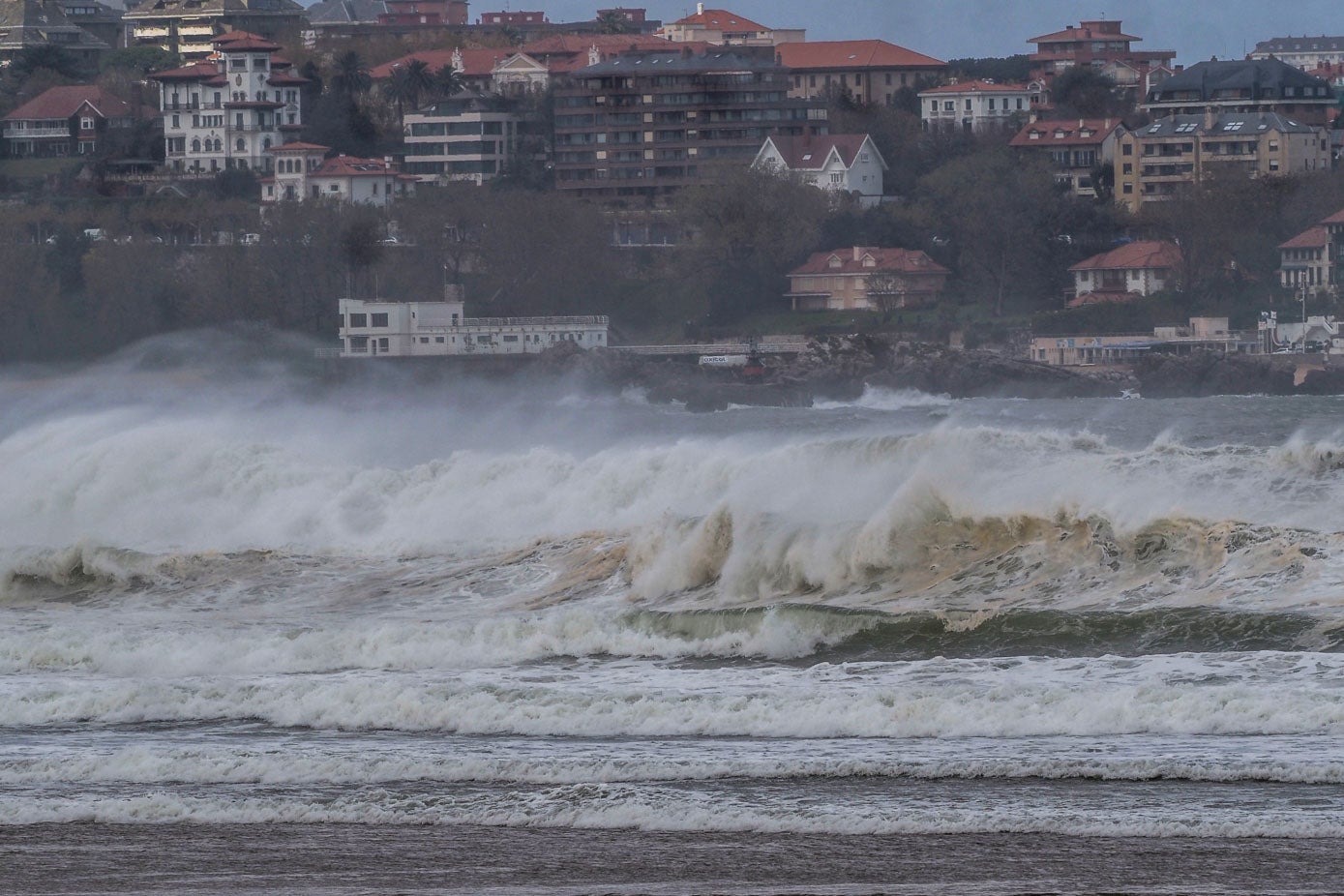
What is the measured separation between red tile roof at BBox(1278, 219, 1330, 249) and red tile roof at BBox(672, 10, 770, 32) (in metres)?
56.9

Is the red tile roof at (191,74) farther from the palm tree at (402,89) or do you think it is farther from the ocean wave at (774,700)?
the ocean wave at (774,700)

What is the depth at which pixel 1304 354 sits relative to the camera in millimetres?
85500

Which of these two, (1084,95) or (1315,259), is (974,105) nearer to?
(1084,95)

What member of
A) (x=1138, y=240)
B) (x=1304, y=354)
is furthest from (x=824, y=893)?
(x=1138, y=240)

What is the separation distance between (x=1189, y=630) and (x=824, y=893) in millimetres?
7722

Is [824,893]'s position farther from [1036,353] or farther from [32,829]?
[1036,353]

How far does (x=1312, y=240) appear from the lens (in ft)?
315

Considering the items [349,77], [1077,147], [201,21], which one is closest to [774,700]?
[1077,147]

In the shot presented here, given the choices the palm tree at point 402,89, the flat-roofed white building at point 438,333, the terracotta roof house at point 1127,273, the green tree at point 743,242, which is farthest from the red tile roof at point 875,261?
the palm tree at point 402,89

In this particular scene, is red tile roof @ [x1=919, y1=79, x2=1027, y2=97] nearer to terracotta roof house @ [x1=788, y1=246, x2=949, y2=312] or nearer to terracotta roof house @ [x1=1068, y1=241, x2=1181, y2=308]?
terracotta roof house @ [x1=788, y1=246, x2=949, y2=312]

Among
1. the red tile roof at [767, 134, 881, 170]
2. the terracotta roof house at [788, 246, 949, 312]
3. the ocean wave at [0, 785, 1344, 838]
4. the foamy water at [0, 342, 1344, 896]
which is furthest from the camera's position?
the red tile roof at [767, 134, 881, 170]

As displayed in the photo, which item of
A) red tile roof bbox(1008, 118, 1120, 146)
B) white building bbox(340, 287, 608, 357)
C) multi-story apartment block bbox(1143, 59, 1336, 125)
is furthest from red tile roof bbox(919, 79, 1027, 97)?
white building bbox(340, 287, 608, 357)

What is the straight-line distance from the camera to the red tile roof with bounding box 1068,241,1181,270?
98.6 metres

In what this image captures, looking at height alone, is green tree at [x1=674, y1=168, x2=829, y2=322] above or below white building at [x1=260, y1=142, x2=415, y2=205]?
below
